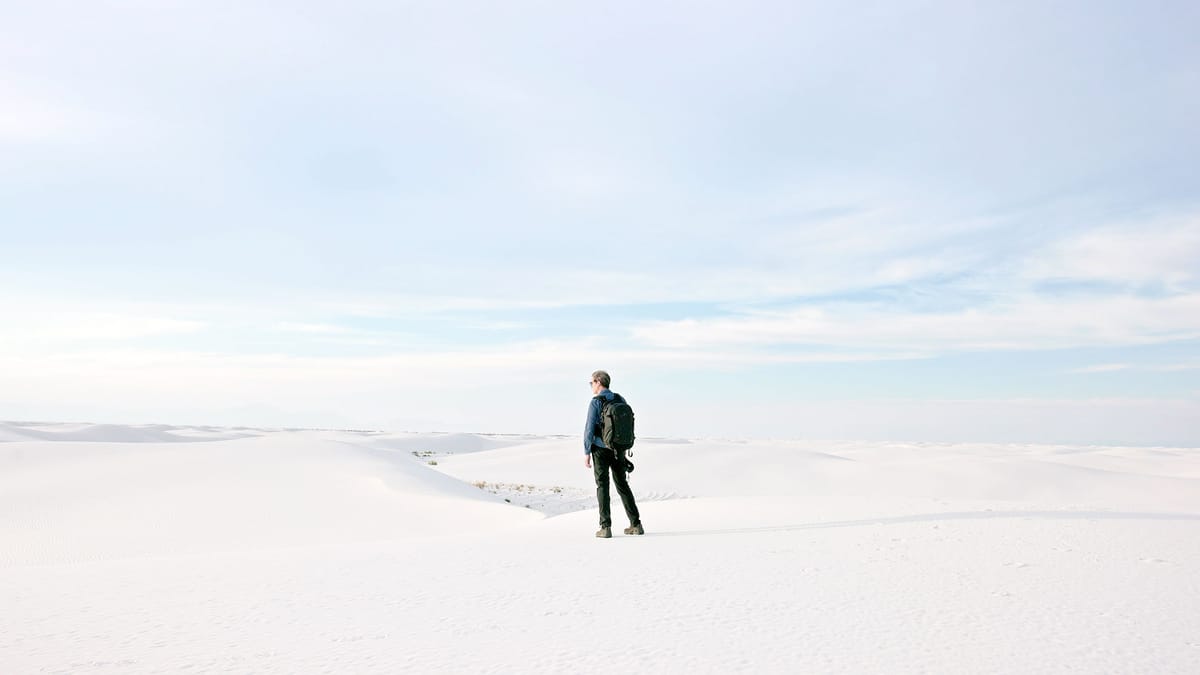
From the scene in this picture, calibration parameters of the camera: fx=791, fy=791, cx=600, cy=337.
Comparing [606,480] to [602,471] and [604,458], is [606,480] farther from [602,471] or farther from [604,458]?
[604,458]

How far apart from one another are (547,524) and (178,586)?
4824mm

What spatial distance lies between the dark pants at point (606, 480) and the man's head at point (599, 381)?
62 centimetres

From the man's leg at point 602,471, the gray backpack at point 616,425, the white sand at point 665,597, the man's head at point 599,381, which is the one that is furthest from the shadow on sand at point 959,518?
the man's head at point 599,381

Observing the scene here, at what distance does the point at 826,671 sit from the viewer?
357 centimetres

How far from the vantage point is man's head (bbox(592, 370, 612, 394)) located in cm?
805

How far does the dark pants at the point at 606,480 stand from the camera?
778 cm

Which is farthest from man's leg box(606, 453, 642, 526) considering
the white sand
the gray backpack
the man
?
the white sand

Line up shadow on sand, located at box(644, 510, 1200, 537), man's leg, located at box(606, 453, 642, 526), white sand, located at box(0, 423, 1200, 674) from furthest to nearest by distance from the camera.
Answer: shadow on sand, located at box(644, 510, 1200, 537) < man's leg, located at box(606, 453, 642, 526) < white sand, located at box(0, 423, 1200, 674)

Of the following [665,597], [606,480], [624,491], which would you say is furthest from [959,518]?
[665,597]

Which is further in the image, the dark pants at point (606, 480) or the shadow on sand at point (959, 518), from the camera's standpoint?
the shadow on sand at point (959, 518)

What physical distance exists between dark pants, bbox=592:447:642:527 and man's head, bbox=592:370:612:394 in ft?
2.02

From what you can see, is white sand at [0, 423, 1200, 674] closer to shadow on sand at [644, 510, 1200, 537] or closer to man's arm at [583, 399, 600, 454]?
shadow on sand at [644, 510, 1200, 537]

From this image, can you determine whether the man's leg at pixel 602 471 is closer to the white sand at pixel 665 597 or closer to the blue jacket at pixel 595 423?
the blue jacket at pixel 595 423

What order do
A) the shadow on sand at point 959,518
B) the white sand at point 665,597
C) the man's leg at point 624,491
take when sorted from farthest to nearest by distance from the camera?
the shadow on sand at point 959,518 → the man's leg at point 624,491 → the white sand at point 665,597
